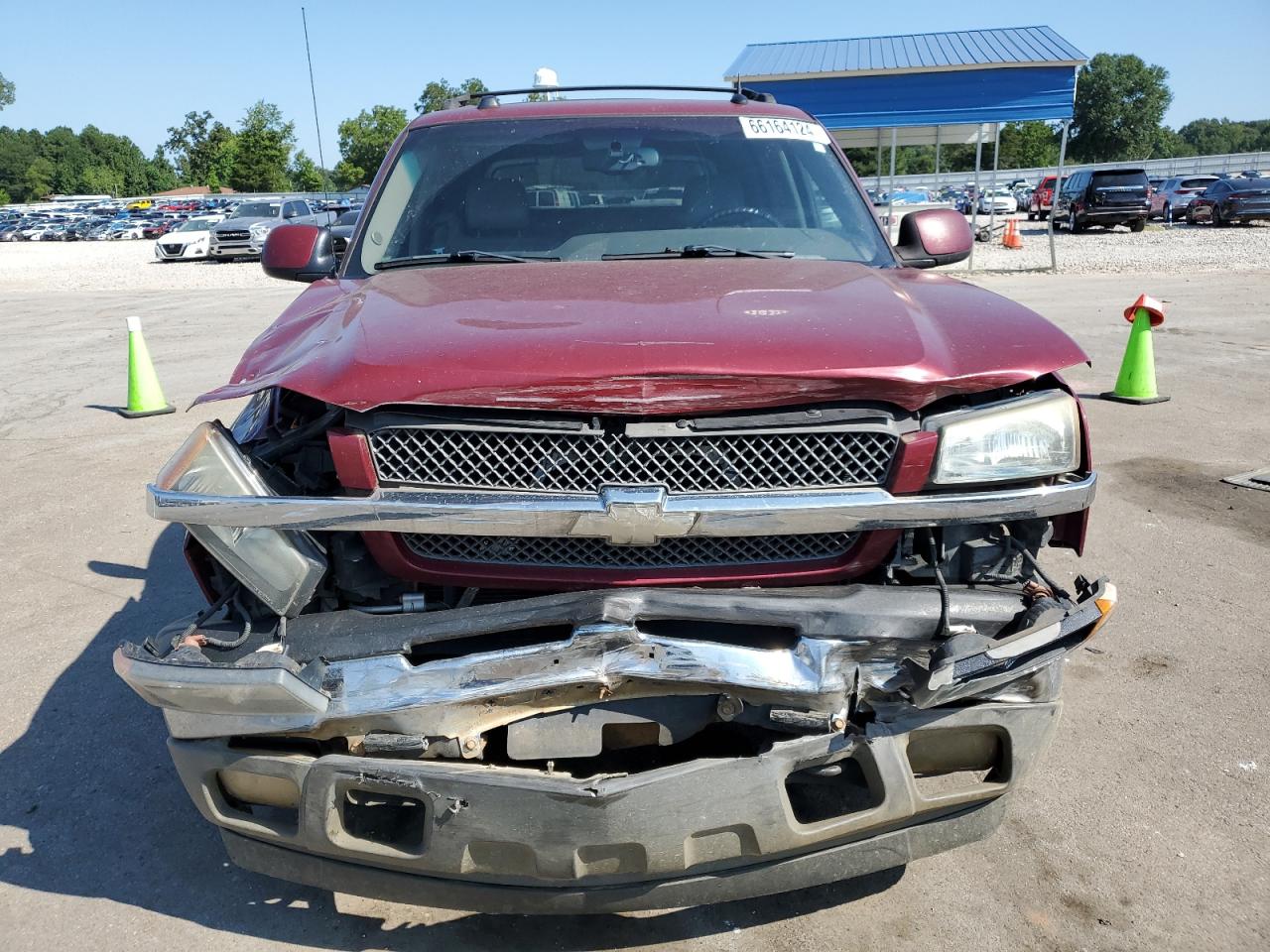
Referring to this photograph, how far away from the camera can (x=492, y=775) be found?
2.12 metres

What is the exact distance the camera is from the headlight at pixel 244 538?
7.38ft

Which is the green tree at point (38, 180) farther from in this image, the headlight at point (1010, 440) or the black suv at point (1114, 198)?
the headlight at point (1010, 440)

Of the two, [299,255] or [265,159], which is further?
[265,159]

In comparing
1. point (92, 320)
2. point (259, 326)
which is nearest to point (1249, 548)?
point (259, 326)

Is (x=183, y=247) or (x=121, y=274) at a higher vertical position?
(x=183, y=247)

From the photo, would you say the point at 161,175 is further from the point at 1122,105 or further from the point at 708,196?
the point at 708,196

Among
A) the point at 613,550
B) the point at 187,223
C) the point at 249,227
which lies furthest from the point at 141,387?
the point at 187,223

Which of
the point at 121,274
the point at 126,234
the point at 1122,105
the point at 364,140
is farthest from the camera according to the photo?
the point at 1122,105

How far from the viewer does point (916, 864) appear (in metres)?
2.88

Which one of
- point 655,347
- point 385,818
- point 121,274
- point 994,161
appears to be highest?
point 994,161

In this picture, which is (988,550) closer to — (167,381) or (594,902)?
(594,902)

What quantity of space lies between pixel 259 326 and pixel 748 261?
39.2ft

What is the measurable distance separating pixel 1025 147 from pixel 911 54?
65799 millimetres

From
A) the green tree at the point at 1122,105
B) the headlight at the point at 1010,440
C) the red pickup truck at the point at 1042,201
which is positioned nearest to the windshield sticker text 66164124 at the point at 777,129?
the headlight at the point at 1010,440
